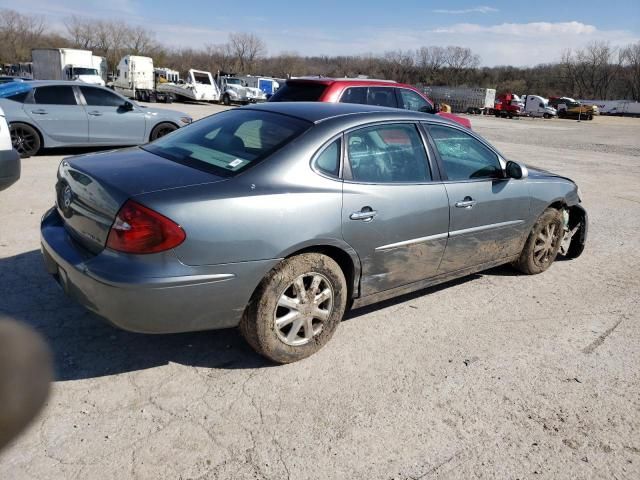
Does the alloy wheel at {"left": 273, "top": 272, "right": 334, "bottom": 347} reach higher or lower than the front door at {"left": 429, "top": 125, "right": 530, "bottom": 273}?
lower

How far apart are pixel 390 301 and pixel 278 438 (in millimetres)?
1905

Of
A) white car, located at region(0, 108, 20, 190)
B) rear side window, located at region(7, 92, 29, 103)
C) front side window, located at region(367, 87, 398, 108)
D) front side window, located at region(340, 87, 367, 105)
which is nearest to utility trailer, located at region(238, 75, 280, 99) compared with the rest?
rear side window, located at region(7, 92, 29, 103)

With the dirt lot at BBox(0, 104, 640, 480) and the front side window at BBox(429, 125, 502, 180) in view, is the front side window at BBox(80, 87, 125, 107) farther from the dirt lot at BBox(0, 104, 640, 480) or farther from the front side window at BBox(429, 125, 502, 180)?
the front side window at BBox(429, 125, 502, 180)

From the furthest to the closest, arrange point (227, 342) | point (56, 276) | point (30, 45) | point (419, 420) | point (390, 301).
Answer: point (30, 45)
point (390, 301)
point (227, 342)
point (56, 276)
point (419, 420)

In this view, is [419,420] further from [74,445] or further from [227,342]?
[74,445]

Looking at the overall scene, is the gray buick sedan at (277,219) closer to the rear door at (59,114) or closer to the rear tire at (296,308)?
the rear tire at (296,308)

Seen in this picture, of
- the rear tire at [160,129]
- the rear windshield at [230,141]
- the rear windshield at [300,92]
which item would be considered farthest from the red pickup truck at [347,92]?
the rear windshield at [230,141]

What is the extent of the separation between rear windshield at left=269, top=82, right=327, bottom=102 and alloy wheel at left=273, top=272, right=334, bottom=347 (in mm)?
4918

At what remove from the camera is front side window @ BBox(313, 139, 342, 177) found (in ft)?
10.4

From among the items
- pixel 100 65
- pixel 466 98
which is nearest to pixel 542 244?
pixel 100 65

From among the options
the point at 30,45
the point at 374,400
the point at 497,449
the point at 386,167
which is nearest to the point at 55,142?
the point at 386,167

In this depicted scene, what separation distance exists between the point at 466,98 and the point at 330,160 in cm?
5103

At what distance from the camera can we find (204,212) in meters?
2.67

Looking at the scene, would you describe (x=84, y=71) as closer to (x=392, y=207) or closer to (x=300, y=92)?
(x=300, y=92)
